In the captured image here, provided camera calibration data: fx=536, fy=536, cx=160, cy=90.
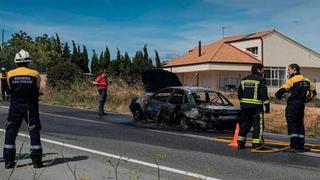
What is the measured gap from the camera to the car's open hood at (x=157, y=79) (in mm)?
18297

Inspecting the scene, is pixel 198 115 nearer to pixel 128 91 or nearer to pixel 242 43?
pixel 128 91

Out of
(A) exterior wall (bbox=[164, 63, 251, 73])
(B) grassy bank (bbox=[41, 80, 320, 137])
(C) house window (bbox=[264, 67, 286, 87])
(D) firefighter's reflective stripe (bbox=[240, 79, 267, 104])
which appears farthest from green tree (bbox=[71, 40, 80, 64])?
(D) firefighter's reflective stripe (bbox=[240, 79, 267, 104])

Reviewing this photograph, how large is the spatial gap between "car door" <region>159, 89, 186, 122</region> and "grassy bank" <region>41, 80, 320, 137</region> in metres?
3.35

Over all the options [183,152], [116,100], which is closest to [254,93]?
[183,152]

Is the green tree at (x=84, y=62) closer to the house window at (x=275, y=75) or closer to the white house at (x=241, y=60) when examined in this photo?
the white house at (x=241, y=60)

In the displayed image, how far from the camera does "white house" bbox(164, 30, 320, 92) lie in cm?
5481

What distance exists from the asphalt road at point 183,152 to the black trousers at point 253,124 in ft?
0.96

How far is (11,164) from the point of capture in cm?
814

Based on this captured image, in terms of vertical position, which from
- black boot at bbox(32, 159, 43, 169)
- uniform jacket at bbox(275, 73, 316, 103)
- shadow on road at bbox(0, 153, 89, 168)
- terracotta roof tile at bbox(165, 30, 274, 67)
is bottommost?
shadow on road at bbox(0, 153, 89, 168)

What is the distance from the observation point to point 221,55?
181 feet

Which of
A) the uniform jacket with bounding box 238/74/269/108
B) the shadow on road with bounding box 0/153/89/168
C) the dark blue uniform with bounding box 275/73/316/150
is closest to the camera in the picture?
the shadow on road with bounding box 0/153/89/168

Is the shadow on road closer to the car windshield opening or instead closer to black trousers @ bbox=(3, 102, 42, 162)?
black trousers @ bbox=(3, 102, 42, 162)

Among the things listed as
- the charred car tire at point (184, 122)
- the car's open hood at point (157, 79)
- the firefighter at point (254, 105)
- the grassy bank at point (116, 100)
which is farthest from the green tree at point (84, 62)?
the firefighter at point (254, 105)

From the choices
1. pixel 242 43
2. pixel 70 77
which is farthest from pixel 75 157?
pixel 242 43
